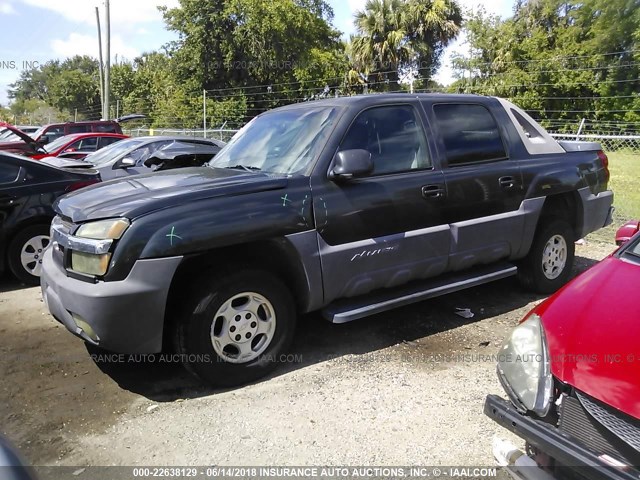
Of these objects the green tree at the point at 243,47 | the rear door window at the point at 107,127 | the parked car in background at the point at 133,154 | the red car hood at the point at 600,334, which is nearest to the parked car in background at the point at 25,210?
the parked car in background at the point at 133,154

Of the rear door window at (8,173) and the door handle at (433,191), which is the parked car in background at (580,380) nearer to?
the door handle at (433,191)

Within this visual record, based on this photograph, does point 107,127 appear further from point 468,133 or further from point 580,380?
point 580,380

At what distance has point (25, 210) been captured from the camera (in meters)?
5.69

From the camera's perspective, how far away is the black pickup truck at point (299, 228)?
316 centimetres

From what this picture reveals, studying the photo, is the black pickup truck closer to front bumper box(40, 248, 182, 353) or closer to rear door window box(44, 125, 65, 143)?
front bumper box(40, 248, 182, 353)

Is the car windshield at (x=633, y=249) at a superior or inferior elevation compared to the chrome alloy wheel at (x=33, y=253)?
superior

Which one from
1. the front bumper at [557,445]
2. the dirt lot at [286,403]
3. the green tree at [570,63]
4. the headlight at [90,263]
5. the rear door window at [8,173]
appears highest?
the green tree at [570,63]

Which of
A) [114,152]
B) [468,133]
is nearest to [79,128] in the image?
[114,152]

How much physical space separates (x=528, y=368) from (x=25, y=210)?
544cm

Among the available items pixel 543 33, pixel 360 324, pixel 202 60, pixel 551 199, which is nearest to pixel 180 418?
pixel 360 324

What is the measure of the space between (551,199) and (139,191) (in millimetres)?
3909

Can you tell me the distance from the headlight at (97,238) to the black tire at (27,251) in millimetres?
2823

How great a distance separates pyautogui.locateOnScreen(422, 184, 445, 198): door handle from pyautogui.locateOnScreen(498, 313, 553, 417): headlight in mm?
1826

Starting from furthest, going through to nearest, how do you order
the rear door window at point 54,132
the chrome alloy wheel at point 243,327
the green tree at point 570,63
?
the green tree at point 570,63
the rear door window at point 54,132
the chrome alloy wheel at point 243,327
